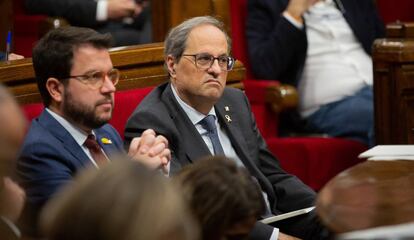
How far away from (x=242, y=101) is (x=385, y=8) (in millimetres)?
1787

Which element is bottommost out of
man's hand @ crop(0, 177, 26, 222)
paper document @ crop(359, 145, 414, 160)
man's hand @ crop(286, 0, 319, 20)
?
paper document @ crop(359, 145, 414, 160)

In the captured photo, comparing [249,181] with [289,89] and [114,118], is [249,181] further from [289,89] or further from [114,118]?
[289,89]

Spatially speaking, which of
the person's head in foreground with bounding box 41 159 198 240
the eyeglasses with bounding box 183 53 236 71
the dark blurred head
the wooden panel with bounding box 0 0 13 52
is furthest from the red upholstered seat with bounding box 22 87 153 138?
the person's head in foreground with bounding box 41 159 198 240

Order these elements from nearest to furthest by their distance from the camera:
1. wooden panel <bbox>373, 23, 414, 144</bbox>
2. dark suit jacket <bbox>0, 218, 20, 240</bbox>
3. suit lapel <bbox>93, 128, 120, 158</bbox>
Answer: dark suit jacket <bbox>0, 218, 20, 240</bbox>
suit lapel <bbox>93, 128, 120, 158</bbox>
wooden panel <bbox>373, 23, 414, 144</bbox>

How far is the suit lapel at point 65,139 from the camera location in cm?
255

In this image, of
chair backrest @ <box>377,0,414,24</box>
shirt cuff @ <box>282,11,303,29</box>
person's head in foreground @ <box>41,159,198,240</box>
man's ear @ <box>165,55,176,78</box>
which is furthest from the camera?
chair backrest @ <box>377,0,414,24</box>

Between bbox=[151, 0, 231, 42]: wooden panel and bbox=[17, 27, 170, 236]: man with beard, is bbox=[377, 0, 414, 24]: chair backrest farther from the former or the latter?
bbox=[17, 27, 170, 236]: man with beard

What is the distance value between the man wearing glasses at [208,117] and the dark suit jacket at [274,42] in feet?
3.53

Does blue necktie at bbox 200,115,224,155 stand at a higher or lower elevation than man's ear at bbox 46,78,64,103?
lower

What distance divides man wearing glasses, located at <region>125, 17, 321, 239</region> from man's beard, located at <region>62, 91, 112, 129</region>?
28 centimetres

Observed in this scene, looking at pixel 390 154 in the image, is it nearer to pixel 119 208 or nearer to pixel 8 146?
pixel 8 146

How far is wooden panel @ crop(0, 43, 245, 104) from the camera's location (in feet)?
9.62

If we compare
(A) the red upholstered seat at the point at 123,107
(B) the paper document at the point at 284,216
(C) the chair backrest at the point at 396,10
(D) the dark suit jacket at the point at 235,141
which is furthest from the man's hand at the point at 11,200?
(C) the chair backrest at the point at 396,10

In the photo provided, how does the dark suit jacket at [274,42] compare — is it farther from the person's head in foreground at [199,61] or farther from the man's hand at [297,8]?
the person's head in foreground at [199,61]
